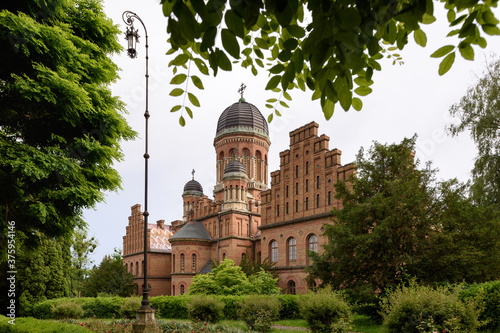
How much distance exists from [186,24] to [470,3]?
1.60 meters

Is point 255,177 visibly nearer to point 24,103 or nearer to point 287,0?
point 24,103

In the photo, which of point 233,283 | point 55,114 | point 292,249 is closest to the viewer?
point 55,114

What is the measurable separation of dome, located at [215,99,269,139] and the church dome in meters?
6.98

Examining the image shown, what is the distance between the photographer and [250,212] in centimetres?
4028

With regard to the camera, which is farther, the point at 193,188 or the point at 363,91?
the point at 193,188

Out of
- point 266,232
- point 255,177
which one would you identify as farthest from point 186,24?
point 255,177

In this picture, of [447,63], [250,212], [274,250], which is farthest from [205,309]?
[250,212]

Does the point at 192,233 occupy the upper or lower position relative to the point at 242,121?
lower

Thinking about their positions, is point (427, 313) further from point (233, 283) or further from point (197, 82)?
point (233, 283)

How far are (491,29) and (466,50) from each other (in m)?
0.19

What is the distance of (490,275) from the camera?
18.0 meters

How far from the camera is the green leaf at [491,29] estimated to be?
2.30 m

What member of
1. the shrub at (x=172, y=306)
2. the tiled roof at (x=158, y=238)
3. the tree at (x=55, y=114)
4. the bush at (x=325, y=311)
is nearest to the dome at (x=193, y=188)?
the tiled roof at (x=158, y=238)

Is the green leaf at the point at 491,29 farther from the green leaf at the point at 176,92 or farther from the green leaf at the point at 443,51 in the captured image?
the green leaf at the point at 176,92
